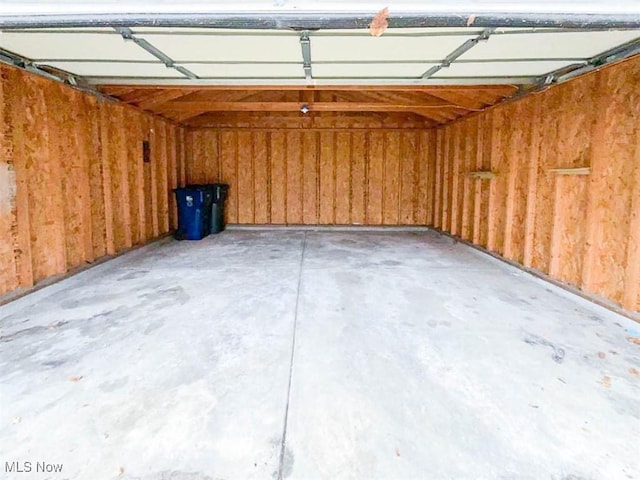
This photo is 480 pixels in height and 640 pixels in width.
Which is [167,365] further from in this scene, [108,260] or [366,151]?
[366,151]

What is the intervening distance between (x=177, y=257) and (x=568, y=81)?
556cm

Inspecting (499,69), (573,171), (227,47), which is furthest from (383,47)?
(573,171)

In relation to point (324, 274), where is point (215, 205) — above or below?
above

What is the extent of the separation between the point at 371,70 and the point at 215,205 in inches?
201

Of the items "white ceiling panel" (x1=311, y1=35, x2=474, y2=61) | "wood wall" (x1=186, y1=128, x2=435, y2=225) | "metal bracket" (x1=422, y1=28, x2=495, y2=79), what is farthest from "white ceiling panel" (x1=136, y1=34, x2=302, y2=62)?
"wood wall" (x1=186, y1=128, x2=435, y2=225)

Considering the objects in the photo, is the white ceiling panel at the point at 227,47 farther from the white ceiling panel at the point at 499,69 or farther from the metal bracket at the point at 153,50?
the white ceiling panel at the point at 499,69

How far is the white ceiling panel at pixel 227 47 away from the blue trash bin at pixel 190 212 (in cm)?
412

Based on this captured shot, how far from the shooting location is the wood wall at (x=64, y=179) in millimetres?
3711

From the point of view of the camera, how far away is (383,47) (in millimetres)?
3273

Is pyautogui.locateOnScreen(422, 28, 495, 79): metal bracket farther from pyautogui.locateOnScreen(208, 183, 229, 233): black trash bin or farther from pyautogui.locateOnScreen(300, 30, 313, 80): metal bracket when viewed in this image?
pyautogui.locateOnScreen(208, 183, 229, 233): black trash bin

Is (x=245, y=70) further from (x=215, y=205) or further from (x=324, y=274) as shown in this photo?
(x=215, y=205)

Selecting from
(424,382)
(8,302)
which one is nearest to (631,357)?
(424,382)

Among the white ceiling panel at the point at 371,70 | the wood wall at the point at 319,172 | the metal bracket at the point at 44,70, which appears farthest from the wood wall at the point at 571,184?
the metal bracket at the point at 44,70

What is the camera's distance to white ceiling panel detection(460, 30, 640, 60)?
2879 mm
